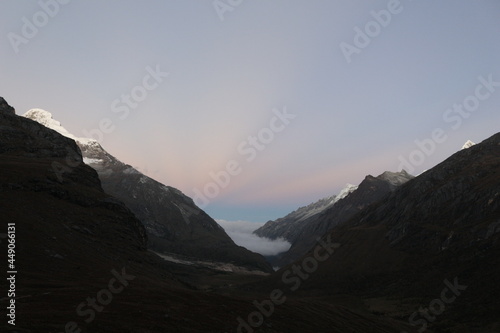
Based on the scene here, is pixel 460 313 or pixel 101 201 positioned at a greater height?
pixel 101 201

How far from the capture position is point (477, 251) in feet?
543

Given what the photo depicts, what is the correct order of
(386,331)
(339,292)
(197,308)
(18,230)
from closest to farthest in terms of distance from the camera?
(197,308), (18,230), (386,331), (339,292)

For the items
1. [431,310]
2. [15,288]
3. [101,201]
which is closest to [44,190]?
[101,201]

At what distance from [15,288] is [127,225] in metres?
90.4

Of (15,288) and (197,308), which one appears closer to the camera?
(15,288)

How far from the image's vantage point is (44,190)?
126812mm

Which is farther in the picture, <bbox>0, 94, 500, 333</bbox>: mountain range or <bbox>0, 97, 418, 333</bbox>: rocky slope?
<bbox>0, 94, 500, 333</bbox>: mountain range

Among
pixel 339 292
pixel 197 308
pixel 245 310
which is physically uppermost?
pixel 197 308

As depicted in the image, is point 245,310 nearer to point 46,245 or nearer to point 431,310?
point 46,245

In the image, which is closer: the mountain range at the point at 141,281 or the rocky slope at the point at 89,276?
the rocky slope at the point at 89,276

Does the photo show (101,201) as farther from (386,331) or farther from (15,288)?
(386,331)

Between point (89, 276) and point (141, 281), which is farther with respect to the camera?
point (141, 281)

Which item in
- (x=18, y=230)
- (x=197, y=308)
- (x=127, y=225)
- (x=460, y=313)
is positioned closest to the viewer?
(x=197, y=308)

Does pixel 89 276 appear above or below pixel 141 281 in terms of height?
above
